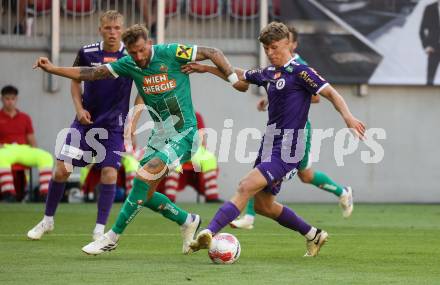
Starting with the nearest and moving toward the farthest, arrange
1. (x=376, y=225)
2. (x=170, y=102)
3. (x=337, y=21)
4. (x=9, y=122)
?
(x=170, y=102)
(x=376, y=225)
(x=9, y=122)
(x=337, y=21)

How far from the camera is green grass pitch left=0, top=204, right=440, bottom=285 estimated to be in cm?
782

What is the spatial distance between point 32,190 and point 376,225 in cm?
680

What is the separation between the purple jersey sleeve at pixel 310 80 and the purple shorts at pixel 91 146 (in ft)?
8.74

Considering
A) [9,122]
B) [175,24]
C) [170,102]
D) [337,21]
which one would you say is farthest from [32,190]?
[170,102]

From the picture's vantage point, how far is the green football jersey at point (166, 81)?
31.7 ft

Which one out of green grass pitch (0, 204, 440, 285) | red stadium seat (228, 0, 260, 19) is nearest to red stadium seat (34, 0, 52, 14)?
red stadium seat (228, 0, 260, 19)

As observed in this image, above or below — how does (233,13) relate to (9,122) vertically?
above

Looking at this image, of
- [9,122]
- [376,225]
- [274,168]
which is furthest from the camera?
[9,122]

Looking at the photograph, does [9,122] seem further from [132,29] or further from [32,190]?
[132,29]

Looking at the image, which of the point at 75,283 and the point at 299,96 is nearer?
the point at 75,283

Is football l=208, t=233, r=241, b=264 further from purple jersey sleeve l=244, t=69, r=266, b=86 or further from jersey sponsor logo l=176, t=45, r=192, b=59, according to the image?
jersey sponsor logo l=176, t=45, r=192, b=59

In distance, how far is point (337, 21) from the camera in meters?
19.6

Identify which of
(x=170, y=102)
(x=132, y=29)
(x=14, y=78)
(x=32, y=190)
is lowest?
(x=32, y=190)

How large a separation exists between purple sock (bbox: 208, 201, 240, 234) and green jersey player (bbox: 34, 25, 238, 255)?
2.40 ft
